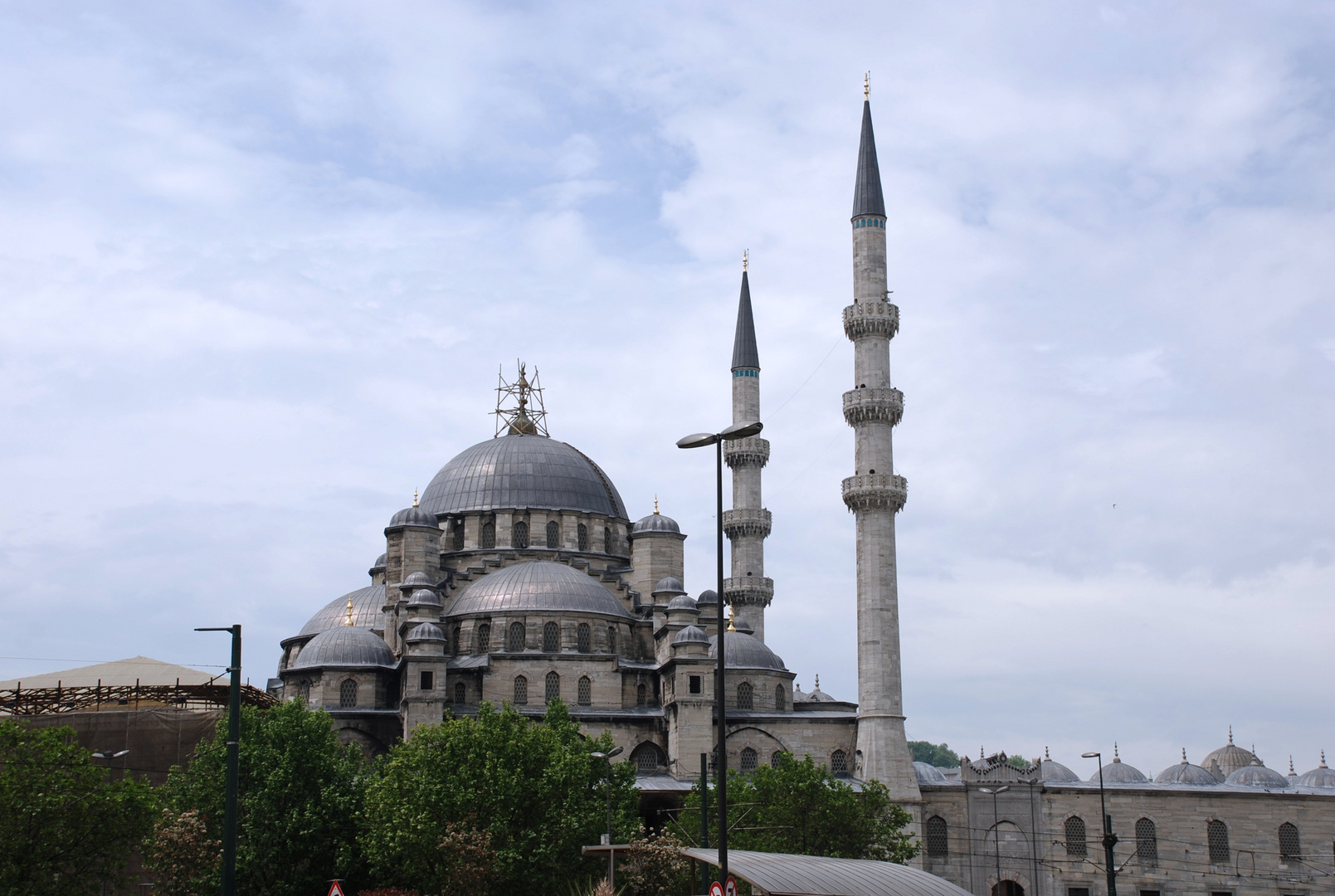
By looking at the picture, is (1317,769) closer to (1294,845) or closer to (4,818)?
(1294,845)

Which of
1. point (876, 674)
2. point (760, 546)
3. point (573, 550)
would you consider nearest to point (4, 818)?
point (876, 674)

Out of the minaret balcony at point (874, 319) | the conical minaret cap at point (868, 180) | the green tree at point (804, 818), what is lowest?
the green tree at point (804, 818)

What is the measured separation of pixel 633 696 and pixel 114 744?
647 inches

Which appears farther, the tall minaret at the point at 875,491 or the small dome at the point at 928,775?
the small dome at the point at 928,775

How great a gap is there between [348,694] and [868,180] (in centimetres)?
2529

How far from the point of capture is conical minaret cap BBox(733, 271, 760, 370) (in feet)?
192

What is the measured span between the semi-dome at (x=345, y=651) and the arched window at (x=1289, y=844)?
3106 cm

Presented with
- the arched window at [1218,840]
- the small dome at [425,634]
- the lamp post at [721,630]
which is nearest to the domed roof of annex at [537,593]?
the small dome at [425,634]

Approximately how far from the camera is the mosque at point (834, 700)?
4566 centimetres

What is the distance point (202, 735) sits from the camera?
42406 mm

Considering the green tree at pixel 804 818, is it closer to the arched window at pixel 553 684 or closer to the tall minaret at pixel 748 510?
the arched window at pixel 553 684

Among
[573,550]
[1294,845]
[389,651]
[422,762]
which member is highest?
[573,550]

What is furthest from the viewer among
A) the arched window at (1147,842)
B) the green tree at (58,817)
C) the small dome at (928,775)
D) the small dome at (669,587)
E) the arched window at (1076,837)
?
the small dome at (669,587)

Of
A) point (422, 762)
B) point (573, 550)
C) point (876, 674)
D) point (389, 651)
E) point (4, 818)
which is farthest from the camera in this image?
point (573, 550)
